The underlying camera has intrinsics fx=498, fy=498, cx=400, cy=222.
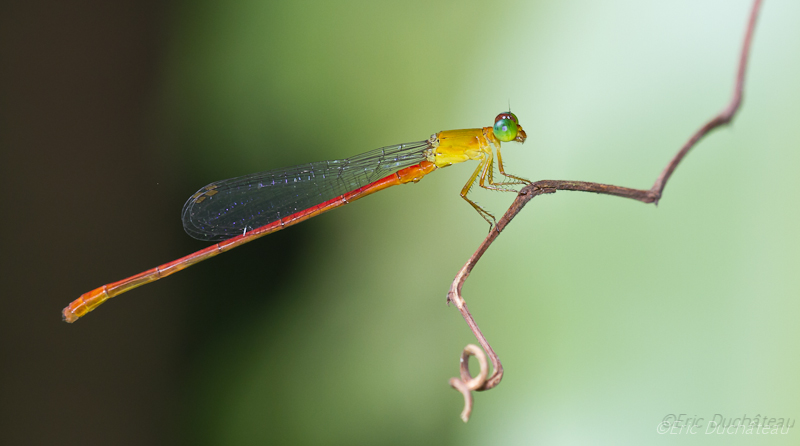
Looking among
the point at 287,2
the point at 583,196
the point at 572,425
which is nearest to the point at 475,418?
the point at 572,425

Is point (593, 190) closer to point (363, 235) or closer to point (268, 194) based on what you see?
point (268, 194)

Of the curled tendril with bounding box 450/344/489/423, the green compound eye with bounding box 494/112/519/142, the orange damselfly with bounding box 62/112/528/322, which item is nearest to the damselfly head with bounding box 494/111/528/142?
the green compound eye with bounding box 494/112/519/142

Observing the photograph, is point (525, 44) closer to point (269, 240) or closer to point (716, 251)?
point (716, 251)

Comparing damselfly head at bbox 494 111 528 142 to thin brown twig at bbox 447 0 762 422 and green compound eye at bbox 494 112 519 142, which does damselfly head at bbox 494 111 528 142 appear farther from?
thin brown twig at bbox 447 0 762 422

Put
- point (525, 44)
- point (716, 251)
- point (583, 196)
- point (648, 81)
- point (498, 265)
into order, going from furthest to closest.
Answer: point (498, 265), point (525, 44), point (583, 196), point (648, 81), point (716, 251)

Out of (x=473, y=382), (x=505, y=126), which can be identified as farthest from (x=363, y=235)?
(x=473, y=382)
